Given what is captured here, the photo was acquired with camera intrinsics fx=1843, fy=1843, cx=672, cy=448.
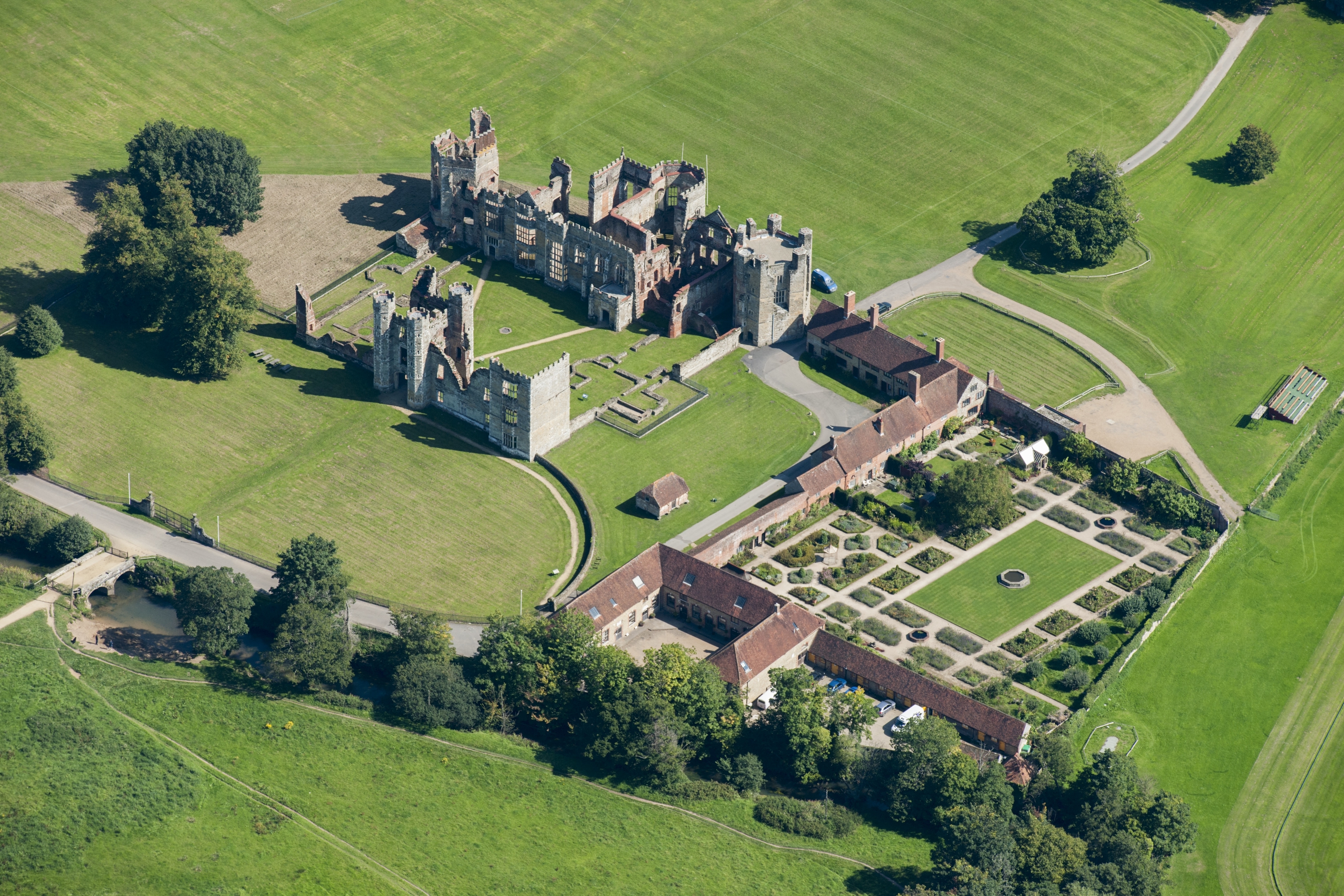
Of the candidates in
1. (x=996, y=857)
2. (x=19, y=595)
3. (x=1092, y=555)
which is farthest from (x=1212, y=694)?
(x=19, y=595)

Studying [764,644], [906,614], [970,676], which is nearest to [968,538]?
[906,614]

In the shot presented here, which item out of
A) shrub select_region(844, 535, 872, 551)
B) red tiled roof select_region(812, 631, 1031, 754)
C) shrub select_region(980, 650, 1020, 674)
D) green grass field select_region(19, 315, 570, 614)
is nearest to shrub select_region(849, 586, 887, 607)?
shrub select_region(844, 535, 872, 551)

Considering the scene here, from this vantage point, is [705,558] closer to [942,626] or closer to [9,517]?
[942,626]

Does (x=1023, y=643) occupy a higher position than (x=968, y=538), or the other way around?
(x=968, y=538)

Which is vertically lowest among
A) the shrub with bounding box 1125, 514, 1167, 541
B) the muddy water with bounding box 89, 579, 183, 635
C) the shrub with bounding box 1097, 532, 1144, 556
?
the muddy water with bounding box 89, 579, 183, 635

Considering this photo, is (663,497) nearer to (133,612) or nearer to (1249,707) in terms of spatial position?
(133,612)

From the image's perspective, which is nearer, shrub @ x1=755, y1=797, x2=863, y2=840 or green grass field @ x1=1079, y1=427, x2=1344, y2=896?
shrub @ x1=755, y1=797, x2=863, y2=840

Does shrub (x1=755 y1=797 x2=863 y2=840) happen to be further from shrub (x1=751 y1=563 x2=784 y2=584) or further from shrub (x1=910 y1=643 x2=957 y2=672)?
shrub (x1=751 y1=563 x2=784 y2=584)
